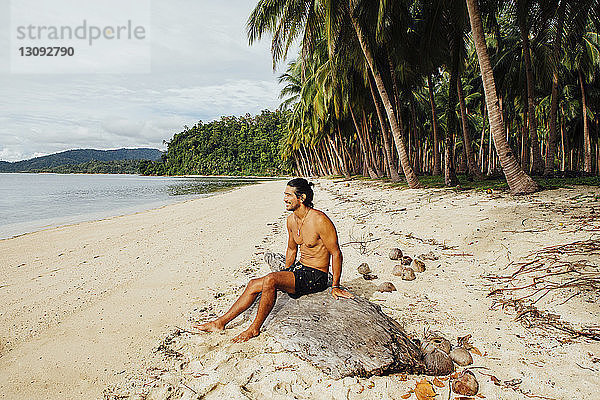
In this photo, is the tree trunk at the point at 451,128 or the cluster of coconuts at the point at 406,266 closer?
the cluster of coconuts at the point at 406,266

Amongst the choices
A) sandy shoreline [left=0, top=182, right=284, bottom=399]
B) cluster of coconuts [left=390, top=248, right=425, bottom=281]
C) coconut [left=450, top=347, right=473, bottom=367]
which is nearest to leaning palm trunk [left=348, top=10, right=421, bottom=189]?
sandy shoreline [left=0, top=182, right=284, bottom=399]

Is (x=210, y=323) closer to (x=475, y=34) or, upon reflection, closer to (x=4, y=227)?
(x=475, y=34)

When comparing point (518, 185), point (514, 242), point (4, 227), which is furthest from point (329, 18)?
point (4, 227)

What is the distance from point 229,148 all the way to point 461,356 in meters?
87.5

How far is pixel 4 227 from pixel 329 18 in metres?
12.9

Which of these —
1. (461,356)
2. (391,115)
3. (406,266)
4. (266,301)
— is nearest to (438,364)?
(461,356)

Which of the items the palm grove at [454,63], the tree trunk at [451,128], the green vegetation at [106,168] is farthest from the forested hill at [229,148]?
the tree trunk at [451,128]

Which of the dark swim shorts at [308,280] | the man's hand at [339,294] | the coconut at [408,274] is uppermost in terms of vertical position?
the dark swim shorts at [308,280]

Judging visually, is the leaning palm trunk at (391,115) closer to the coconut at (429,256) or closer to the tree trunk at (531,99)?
the tree trunk at (531,99)

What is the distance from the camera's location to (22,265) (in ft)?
20.9

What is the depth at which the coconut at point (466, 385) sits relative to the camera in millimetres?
2385

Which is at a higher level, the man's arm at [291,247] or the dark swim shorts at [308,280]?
the man's arm at [291,247]

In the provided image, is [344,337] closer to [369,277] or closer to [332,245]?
[332,245]

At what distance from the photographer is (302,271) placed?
3361 millimetres
